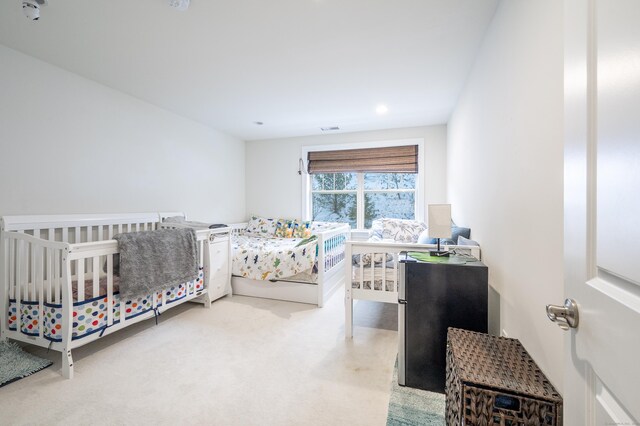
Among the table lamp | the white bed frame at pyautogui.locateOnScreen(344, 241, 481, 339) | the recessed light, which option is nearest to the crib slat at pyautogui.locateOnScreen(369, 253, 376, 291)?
the white bed frame at pyautogui.locateOnScreen(344, 241, 481, 339)

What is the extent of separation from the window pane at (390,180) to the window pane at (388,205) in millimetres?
116

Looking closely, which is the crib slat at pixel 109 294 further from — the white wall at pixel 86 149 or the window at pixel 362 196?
the window at pixel 362 196

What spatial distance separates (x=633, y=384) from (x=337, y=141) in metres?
4.42

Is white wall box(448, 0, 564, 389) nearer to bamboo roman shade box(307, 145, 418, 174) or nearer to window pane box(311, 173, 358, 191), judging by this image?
bamboo roman shade box(307, 145, 418, 174)

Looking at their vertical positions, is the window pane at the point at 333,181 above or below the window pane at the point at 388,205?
above

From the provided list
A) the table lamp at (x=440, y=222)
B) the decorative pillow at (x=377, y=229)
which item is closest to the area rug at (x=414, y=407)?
the table lamp at (x=440, y=222)

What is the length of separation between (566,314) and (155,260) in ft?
8.53

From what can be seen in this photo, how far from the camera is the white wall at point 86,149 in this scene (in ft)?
7.08

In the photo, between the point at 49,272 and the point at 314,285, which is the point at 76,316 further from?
the point at 314,285

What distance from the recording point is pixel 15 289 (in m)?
2.00

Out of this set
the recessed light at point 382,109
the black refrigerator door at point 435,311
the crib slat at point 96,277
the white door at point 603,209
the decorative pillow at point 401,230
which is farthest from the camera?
the decorative pillow at point 401,230

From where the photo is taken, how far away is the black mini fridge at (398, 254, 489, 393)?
4.99 feet

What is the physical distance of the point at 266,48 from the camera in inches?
84.0

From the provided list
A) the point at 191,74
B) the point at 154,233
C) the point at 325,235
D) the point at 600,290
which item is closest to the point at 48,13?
the point at 191,74
